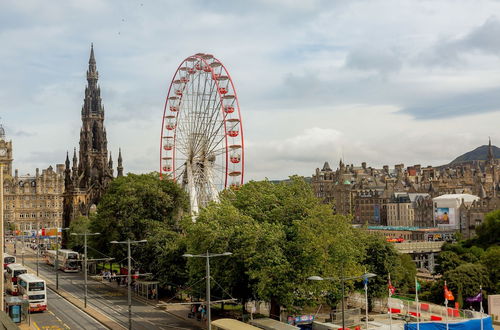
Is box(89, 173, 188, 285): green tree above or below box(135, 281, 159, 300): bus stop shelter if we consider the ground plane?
above

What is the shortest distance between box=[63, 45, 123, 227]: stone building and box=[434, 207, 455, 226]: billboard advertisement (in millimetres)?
93074

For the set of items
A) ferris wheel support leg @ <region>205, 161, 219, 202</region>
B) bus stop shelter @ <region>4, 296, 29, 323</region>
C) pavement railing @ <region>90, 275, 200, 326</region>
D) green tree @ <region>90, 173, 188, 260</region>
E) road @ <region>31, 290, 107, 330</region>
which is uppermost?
ferris wheel support leg @ <region>205, 161, 219, 202</region>

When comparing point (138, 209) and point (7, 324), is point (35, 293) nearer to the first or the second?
point (138, 209)

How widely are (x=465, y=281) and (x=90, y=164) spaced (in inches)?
4168

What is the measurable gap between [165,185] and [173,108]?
10.8 meters

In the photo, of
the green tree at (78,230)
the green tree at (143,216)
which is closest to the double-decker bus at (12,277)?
the green tree at (143,216)

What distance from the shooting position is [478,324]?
182 ft

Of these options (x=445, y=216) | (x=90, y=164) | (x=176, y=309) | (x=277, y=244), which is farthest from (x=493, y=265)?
(x=445, y=216)

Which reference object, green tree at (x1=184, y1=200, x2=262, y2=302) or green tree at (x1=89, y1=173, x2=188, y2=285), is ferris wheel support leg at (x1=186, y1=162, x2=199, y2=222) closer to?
green tree at (x1=89, y1=173, x2=188, y2=285)

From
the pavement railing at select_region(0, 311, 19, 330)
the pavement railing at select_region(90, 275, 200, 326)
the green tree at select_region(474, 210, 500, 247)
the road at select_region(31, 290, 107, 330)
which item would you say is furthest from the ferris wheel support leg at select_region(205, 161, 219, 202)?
the pavement railing at select_region(0, 311, 19, 330)

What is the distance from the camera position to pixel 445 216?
19362cm

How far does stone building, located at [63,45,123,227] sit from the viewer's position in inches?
6255

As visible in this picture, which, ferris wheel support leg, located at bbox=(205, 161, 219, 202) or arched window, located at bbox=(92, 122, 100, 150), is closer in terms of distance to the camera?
ferris wheel support leg, located at bbox=(205, 161, 219, 202)

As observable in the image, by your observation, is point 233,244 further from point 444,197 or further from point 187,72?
point 444,197
